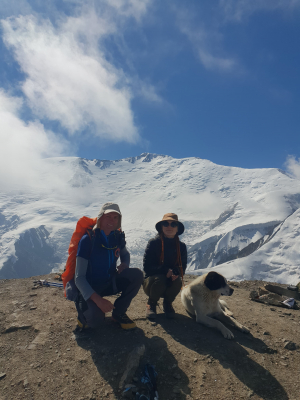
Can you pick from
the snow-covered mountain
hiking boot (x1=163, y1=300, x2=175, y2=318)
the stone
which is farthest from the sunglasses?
the snow-covered mountain

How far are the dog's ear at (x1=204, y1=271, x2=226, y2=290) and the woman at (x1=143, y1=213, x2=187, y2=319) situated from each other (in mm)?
603

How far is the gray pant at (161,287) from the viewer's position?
489 cm

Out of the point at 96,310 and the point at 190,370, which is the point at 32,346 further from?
the point at 190,370

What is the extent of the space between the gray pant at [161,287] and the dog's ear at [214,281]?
2.09 ft

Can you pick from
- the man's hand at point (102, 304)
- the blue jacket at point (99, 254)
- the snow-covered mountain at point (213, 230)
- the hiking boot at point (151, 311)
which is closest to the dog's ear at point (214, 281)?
the hiking boot at point (151, 311)

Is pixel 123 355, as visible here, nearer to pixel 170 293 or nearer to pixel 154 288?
pixel 154 288

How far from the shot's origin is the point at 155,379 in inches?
118

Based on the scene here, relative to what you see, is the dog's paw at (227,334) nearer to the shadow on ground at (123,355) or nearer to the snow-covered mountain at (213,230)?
Result: the shadow on ground at (123,355)

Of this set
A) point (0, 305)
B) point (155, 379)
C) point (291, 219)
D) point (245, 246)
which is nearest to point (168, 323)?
point (155, 379)

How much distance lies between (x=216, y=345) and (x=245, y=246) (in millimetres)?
→ 92668

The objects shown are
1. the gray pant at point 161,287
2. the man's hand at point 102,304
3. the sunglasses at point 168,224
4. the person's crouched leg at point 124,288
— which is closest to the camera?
the man's hand at point 102,304

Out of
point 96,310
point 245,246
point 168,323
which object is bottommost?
point 245,246

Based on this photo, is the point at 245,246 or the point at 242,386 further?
the point at 245,246

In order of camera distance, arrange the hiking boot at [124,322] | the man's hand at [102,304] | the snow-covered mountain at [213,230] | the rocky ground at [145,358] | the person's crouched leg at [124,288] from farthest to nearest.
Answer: the snow-covered mountain at [213,230]
the person's crouched leg at [124,288]
the hiking boot at [124,322]
the man's hand at [102,304]
the rocky ground at [145,358]
